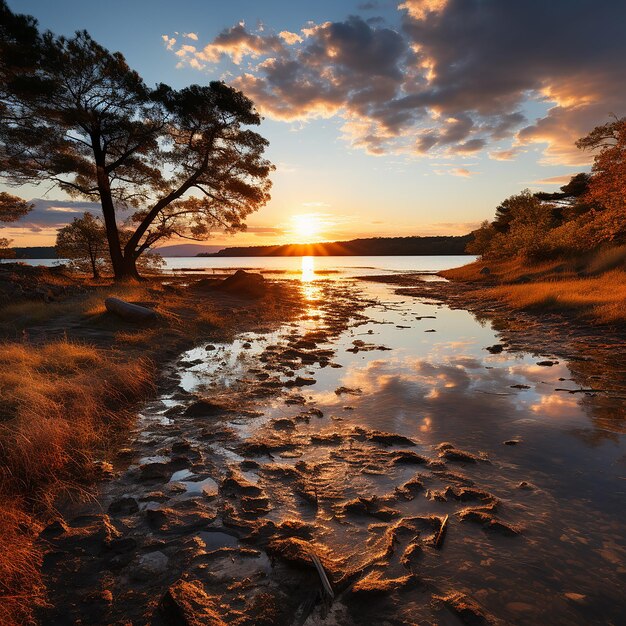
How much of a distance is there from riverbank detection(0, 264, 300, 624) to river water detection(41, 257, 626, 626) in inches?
28.2

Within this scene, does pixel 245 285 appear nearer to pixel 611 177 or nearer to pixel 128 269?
pixel 128 269

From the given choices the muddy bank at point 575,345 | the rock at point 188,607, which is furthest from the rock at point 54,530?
the muddy bank at point 575,345

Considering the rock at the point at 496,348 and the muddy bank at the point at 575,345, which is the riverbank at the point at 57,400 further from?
the rock at the point at 496,348

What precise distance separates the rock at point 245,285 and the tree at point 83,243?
44.5ft

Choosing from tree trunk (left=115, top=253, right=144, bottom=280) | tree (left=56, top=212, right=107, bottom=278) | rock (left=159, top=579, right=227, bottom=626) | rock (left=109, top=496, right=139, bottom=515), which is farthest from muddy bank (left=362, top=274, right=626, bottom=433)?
tree (left=56, top=212, right=107, bottom=278)

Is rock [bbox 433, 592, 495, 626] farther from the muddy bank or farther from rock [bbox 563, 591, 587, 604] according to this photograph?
the muddy bank

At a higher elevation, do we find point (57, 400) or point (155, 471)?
point (57, 400)

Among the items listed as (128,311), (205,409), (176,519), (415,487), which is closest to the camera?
(176,519)

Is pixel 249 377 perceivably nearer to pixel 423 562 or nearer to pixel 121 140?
pixel 423 562

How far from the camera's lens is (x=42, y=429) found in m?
4.96

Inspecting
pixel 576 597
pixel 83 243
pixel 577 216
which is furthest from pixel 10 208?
pixel 577 216

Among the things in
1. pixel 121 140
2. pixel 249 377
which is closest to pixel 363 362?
pixel 249 377

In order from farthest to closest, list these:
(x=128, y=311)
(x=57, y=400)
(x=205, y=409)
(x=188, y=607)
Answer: (x=128, y=311) < (x=205, y=409) < (x=57, y=400) < (x=188, y=607)

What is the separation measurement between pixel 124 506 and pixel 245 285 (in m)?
26.2
